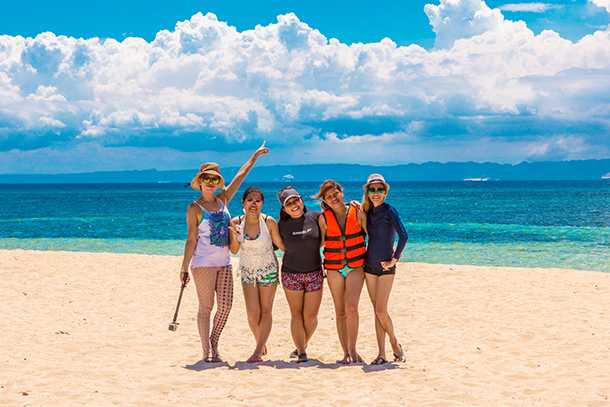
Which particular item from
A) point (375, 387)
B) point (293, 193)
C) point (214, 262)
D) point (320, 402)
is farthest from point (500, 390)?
point (214, 262)

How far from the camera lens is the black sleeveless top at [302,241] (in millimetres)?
5113

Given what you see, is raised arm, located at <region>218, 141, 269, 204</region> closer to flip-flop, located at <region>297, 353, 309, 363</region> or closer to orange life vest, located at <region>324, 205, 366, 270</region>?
orange life vest, located at <region>324, 205, 366, 270</region>

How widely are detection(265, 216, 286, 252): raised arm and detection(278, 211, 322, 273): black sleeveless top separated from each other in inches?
2.0

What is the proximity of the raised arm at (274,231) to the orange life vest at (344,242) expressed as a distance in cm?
52

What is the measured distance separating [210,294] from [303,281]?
108 centimetres

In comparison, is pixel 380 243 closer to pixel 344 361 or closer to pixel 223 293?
pixel 344 361

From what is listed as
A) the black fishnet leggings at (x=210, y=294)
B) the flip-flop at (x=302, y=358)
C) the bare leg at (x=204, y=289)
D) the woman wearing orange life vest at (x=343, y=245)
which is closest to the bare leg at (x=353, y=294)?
the woman wearing orange life vest at (x=343, y=245)

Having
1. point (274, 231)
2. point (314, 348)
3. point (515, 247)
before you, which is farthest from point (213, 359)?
point (515, 247)

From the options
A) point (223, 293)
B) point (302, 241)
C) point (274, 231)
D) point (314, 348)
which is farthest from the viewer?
point (314, 348)

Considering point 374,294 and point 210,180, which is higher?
point 210,180

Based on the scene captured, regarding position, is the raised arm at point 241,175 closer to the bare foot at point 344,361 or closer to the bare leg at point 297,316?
the bare leg at point 297,316

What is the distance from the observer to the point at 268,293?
535 cm

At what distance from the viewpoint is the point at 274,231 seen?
206 inches

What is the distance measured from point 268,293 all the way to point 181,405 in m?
1.59
